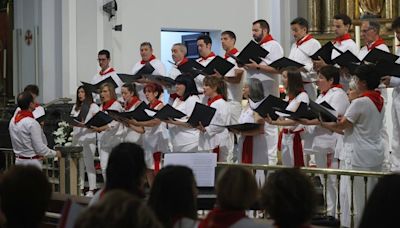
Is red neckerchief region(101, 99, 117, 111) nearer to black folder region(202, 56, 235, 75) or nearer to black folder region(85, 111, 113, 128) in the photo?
black folder region(85, 111, 113, 128)

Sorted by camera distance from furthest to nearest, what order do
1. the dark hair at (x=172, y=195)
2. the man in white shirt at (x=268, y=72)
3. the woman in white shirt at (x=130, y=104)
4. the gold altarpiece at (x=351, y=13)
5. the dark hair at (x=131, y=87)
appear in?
1. the gold altarpiece at (x=351, y=13)
2. the dark hair at (x=131, y=87)
3. the woman in white shirt at (x=130, y=104)
4. the man in white shirt at (x=268, y=72)
5. the dark hair at (x=172, y=195)

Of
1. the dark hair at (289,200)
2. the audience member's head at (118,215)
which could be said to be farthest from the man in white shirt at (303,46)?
the audience member's head at (118,215)

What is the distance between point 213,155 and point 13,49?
35.2 feet

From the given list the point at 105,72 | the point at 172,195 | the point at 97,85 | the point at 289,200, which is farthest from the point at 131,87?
the point at 289,200

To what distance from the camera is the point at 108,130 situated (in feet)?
36.6

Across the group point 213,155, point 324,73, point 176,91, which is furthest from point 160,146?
point 213,155

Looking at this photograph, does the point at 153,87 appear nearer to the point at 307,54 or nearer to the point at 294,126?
the point at 307,54

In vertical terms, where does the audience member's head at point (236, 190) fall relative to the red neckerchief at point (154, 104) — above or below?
below

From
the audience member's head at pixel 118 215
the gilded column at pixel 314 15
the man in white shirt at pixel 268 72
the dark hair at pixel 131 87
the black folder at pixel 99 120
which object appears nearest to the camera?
the audience member's head at pixel 118 215

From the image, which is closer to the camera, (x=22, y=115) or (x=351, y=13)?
(x=22, y=115)

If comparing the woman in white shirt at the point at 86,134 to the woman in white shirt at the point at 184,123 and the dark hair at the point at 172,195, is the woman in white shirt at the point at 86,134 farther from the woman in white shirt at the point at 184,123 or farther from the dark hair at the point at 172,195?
the dark hair at the point at 172,195

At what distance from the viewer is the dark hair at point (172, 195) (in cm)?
388

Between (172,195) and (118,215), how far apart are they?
4.36ft

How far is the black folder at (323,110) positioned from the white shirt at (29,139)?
3.80m
